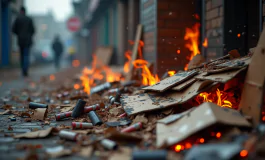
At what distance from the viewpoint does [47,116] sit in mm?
4234

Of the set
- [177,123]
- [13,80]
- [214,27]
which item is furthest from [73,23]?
[177,123]

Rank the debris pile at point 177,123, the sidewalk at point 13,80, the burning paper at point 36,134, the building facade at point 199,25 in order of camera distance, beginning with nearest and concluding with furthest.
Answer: the debris pile at point 177,123
the burning paper at point 36,134
the building facade at point 199,25
the sidewalk at point 13,80

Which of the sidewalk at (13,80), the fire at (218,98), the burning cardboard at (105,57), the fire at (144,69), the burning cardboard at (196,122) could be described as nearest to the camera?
the burning cardboard at (196,122)

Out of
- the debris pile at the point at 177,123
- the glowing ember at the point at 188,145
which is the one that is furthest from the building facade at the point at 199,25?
the glowing ember at the point at 188,145

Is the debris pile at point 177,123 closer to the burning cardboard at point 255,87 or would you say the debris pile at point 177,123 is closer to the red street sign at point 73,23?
the burning cardboard at point 255,87

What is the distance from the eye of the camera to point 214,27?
4953 millimetres

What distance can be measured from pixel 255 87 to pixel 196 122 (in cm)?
82

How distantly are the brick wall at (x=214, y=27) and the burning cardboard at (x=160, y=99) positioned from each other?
1.47 metres

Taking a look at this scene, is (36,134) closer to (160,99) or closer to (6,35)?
(160,99)

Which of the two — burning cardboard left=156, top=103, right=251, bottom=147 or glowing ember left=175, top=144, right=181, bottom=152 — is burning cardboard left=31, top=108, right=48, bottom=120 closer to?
burning cardboard left=156, top=103, right=251, bottom=147

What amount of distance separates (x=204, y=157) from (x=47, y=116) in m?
2.84

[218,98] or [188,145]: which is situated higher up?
[218,98]

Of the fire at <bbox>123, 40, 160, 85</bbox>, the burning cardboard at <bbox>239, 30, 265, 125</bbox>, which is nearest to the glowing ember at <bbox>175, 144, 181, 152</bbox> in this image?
the burning cardboard at <bbox>239, 30, 265, 125</bbox>

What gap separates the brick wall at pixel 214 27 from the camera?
4695 millimetres
